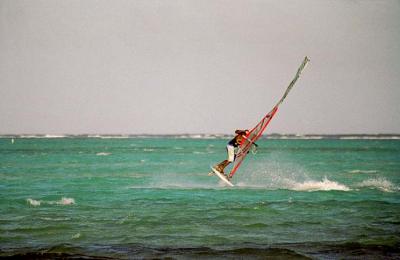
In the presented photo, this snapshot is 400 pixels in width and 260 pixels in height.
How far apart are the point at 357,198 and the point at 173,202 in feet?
33.6

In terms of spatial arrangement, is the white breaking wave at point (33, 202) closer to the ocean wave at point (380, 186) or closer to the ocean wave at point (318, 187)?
the ocean wave at point (318, 187)

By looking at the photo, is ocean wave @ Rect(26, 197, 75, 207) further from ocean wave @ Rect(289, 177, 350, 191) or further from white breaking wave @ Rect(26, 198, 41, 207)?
ocean wave @ Rect(289, 177, 350, 191)

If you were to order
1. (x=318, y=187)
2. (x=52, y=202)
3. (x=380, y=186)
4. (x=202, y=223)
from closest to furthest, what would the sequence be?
(x=202, y=223) → (x=52, y=202) → (x=318, y=187) → (x=380, y=186)

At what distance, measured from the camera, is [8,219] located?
63.8ft

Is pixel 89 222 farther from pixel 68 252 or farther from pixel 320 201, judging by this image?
pixel 320 201

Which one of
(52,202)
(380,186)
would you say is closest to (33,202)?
(52,202)

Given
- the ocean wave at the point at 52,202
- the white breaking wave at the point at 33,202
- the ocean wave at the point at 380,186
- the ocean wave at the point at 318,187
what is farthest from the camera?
the ocean wave at the point at 318,187

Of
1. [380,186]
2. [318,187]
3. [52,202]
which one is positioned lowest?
[52,202]

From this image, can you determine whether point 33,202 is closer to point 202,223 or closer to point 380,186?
point 202,223

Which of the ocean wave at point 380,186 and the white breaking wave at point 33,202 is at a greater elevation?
the ocean wave at point 380,186

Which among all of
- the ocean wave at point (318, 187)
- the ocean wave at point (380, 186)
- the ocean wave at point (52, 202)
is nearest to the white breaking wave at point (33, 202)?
the ocean wave at point (52, 202)

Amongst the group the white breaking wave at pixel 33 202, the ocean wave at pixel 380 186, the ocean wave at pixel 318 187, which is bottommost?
the white breaking wave at pixel 33 202

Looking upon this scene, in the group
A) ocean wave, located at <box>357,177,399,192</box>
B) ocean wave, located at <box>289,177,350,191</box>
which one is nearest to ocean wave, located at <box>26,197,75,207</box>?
ocean wave, located at <box>289,177,350,191</box>

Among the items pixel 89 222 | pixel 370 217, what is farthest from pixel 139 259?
pixel 370 217
